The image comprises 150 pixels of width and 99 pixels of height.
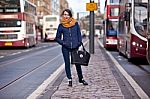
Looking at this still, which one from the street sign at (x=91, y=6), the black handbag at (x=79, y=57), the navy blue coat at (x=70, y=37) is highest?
the street sign at (x=91, y=6)

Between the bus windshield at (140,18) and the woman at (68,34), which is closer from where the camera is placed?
the woman at (68,34)

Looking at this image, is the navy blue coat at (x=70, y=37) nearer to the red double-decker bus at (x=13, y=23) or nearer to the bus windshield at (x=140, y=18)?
the bus windshield at (x=140, y=18)

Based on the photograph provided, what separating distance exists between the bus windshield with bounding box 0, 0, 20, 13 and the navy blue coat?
29.1m

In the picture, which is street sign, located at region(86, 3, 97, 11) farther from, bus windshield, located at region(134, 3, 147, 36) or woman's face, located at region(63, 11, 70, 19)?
woman's face, located at region(63, 11, 70, 19)

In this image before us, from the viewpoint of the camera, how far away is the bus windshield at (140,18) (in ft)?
70.4

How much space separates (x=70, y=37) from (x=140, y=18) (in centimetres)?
1025

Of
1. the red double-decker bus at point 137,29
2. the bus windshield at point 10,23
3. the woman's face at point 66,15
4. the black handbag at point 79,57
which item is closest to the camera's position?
the woman's face at point 66,15

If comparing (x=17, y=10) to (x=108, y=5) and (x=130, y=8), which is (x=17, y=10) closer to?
(x=108, y=5)

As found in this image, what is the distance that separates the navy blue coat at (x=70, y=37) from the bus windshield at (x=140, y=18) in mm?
9578

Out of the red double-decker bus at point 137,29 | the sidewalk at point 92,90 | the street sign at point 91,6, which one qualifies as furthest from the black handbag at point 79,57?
the street sign at point 91,6

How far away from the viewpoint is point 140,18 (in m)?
21.8

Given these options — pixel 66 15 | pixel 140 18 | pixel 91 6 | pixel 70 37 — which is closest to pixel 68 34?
pixel 70 37

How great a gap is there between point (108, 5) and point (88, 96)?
28252 millimetres

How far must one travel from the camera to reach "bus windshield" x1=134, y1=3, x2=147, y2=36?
70.4 ft
